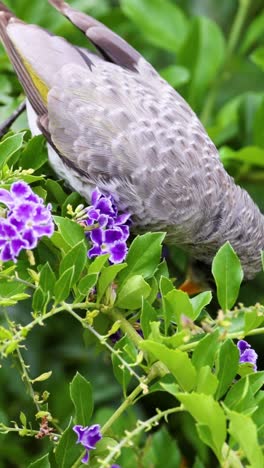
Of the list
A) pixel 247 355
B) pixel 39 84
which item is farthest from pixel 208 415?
pixel 39 84

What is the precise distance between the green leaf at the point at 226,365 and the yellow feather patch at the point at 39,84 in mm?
1259

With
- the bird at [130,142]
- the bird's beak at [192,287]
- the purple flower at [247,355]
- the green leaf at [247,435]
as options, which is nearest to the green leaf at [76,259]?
the purple flower at [247,355]

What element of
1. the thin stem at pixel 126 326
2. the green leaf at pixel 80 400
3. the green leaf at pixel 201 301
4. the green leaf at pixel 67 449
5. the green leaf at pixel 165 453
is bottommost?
the green leaf at pixel 165 453

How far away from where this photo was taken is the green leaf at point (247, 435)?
1.46 metres

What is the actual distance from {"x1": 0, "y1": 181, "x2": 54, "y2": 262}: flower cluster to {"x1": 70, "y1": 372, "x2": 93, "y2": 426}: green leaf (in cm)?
29

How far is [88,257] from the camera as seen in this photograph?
80.5 inches

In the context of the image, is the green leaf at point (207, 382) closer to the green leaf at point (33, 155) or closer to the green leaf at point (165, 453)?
the green leaf at point (33, 155)

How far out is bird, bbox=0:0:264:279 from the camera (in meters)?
2.64

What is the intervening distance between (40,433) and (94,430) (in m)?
0.11

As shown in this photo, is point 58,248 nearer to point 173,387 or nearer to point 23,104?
point 173,387

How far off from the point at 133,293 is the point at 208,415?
0.49 meters

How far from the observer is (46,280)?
1811 mm

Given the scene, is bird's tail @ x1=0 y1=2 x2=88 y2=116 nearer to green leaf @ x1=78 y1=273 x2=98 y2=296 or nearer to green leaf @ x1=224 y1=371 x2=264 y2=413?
green leaf @ x1=78 y1=273 x2=98 y2=296

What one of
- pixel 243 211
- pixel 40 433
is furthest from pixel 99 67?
pixel 40 433
